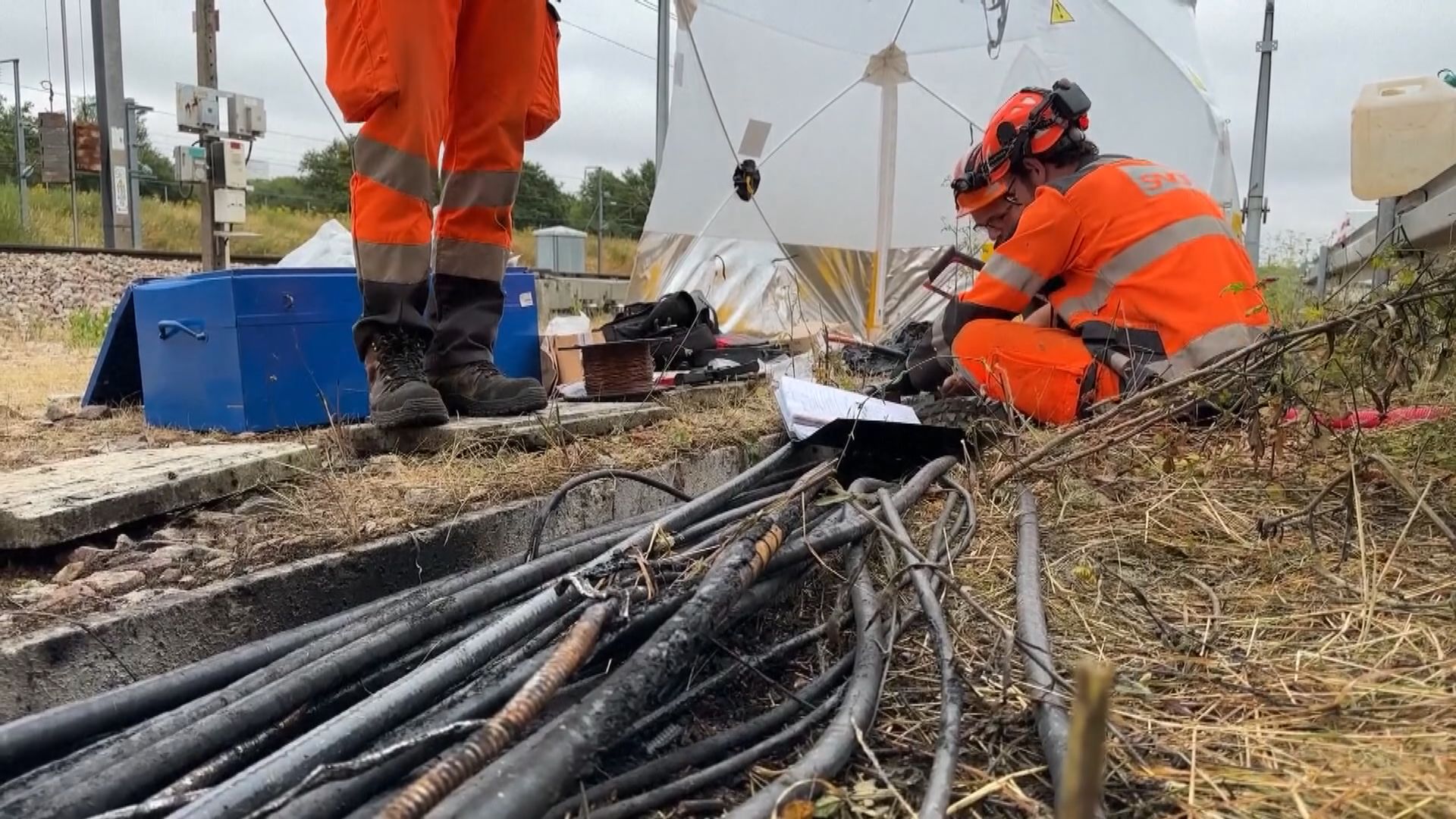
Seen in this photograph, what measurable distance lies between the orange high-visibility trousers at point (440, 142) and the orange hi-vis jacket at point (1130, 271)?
1.77m

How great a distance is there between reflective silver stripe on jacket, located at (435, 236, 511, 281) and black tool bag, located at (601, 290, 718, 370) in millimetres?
1427

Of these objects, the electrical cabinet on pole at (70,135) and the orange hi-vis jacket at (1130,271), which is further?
the electrical cabinet on pole at (70,135)

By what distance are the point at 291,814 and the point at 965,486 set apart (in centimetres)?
170

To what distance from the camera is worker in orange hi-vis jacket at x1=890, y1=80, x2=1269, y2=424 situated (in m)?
3.29

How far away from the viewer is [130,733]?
1.24 meters

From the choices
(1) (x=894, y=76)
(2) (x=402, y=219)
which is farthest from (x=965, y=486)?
(1) (x=894, y=76)

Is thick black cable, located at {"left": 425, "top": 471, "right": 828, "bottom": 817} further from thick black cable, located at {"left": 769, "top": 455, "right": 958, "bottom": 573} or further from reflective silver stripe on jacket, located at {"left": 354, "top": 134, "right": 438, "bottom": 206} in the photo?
reflective silver stripe on jacket, located at {"left": 354, "top": 134, "right": 438, "bottom": 206}

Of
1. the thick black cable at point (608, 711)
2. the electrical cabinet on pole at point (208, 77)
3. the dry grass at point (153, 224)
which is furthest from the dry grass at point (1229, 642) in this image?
the dry grass at point (153, 224)

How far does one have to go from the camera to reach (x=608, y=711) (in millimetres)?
1096

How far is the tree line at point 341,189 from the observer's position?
82.3ft

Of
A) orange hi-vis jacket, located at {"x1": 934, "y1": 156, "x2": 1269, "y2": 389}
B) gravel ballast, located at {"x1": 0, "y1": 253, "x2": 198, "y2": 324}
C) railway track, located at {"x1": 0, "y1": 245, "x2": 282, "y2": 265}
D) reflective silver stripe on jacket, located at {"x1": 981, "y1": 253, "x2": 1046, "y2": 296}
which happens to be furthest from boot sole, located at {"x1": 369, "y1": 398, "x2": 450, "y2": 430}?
railway track, located at {"x1": 0, "y1": 245, "x2": 282, "y2": 265}

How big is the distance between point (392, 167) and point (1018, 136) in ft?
8.09

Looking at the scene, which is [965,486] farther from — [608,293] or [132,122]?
[132,122]

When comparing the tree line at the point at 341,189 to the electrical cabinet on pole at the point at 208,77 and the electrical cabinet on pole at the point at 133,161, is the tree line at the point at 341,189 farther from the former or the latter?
the electrical cabinet on pole at the point at 208,77
